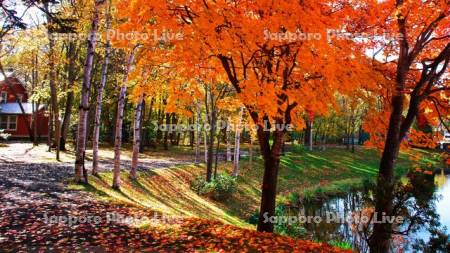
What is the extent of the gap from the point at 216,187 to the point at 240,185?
141 inches

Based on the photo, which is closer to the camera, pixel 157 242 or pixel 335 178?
pixel 157 242

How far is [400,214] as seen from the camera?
29.1ft

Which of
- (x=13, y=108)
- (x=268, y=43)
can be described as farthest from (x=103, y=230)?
(x=13, y=108)

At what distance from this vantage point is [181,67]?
10.1 m

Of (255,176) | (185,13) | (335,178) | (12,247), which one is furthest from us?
(335,178)

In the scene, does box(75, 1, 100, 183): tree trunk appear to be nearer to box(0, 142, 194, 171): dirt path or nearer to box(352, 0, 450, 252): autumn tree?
box(0, 142, 194, 171): dirt path

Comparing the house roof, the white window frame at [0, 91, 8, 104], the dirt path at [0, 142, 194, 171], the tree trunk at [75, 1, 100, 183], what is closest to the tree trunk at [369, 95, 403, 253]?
the tree trunk at [75, 1, 100, 183]

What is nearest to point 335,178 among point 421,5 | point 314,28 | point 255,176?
point 255,176

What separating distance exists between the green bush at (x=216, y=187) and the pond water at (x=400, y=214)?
334 centimetres

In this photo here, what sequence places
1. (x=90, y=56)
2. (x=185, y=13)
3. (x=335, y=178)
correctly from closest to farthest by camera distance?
1. (x=185, y=13)
2. (x=90, y=56)
3. (x=335, y=178)

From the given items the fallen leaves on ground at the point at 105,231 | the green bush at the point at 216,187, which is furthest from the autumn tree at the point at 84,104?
the green bush at the point at 216,187

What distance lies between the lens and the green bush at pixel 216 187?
20.4 m

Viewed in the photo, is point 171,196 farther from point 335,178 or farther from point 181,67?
point 335,178

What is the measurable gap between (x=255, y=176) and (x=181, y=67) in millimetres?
18073
